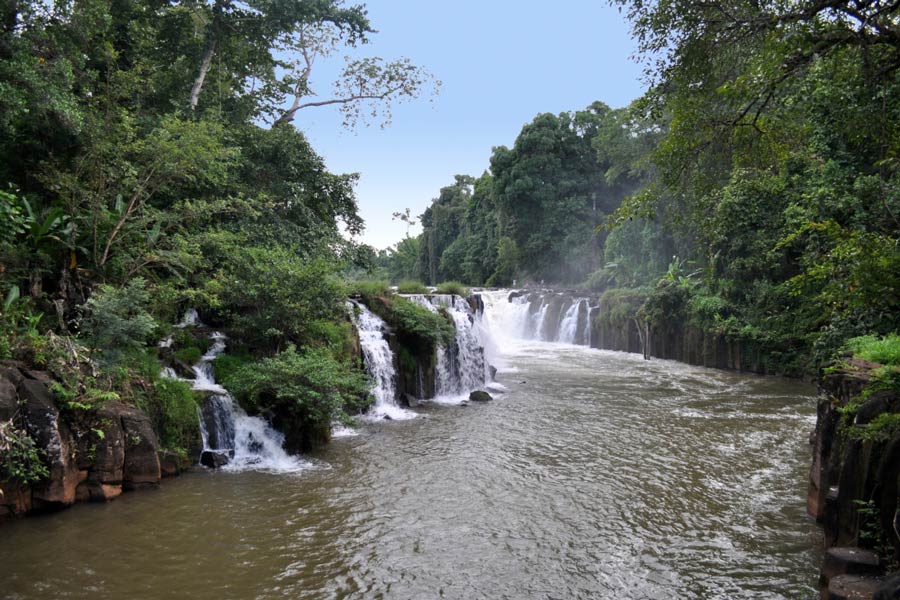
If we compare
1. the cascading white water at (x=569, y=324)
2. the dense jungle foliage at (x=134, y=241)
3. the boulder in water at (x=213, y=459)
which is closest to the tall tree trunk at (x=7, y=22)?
the dense jungle foliage at (x=134, y=241)

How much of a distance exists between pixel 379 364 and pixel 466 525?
7.45 metres

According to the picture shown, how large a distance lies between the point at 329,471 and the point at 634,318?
66.9 ft

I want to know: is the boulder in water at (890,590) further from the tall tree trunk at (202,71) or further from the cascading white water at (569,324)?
the cascading white water at (569,324)

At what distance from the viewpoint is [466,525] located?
7.56 metres

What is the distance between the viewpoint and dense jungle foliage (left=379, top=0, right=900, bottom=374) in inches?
Result: 239

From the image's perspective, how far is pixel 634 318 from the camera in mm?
26766

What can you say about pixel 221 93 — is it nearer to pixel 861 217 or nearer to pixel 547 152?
pixel 861 217

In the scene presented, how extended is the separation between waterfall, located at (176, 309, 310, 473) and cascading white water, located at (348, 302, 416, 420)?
12.2 feet

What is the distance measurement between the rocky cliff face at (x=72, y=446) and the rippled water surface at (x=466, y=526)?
0.28 m

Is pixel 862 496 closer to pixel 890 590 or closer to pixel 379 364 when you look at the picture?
pixel 890 590

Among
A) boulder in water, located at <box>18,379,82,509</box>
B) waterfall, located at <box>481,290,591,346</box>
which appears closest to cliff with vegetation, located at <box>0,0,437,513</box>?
boulder in water, located at <box>18,379,82,509</box>

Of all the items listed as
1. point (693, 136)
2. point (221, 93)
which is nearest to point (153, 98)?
point (221, 93)

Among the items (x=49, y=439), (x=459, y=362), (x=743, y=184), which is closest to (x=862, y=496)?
(x=743, y=184)

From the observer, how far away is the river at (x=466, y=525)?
600 centimetres
